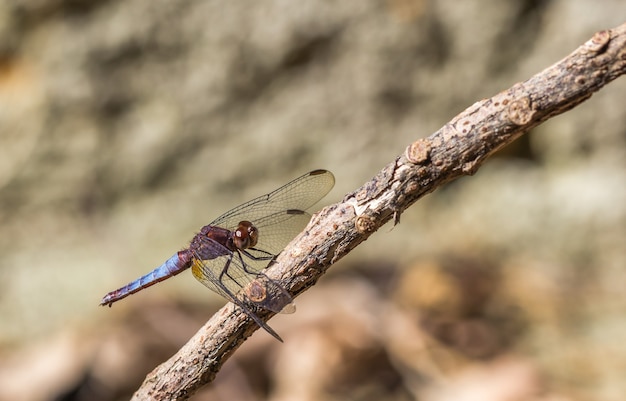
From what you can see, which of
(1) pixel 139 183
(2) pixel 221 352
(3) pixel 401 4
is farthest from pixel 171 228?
(2) pixel 221 352

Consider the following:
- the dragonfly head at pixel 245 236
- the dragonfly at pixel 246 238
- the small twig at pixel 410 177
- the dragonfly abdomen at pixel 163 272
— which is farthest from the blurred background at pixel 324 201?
the small twig at pixel 410 177

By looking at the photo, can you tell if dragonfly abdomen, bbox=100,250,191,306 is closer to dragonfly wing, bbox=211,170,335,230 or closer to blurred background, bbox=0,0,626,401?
dragonfly wing, bbox=211,170,335,230

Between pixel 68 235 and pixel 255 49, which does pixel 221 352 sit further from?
pixel 68 235

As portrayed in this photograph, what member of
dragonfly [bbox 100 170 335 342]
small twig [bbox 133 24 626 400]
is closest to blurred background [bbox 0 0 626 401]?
dragonfly [bbox 100 170 335 342]

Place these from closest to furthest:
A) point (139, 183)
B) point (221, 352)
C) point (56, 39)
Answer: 1. point (221, 352)
2. point (56, 39)
3. point (139, 183)

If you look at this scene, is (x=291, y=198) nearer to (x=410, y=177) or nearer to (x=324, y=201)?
(x=410, y=177)

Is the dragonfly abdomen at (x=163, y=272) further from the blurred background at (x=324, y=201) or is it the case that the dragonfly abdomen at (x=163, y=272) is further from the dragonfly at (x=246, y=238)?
the blurred background at (x=324, y=201)

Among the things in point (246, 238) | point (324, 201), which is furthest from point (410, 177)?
point (324, 201)
